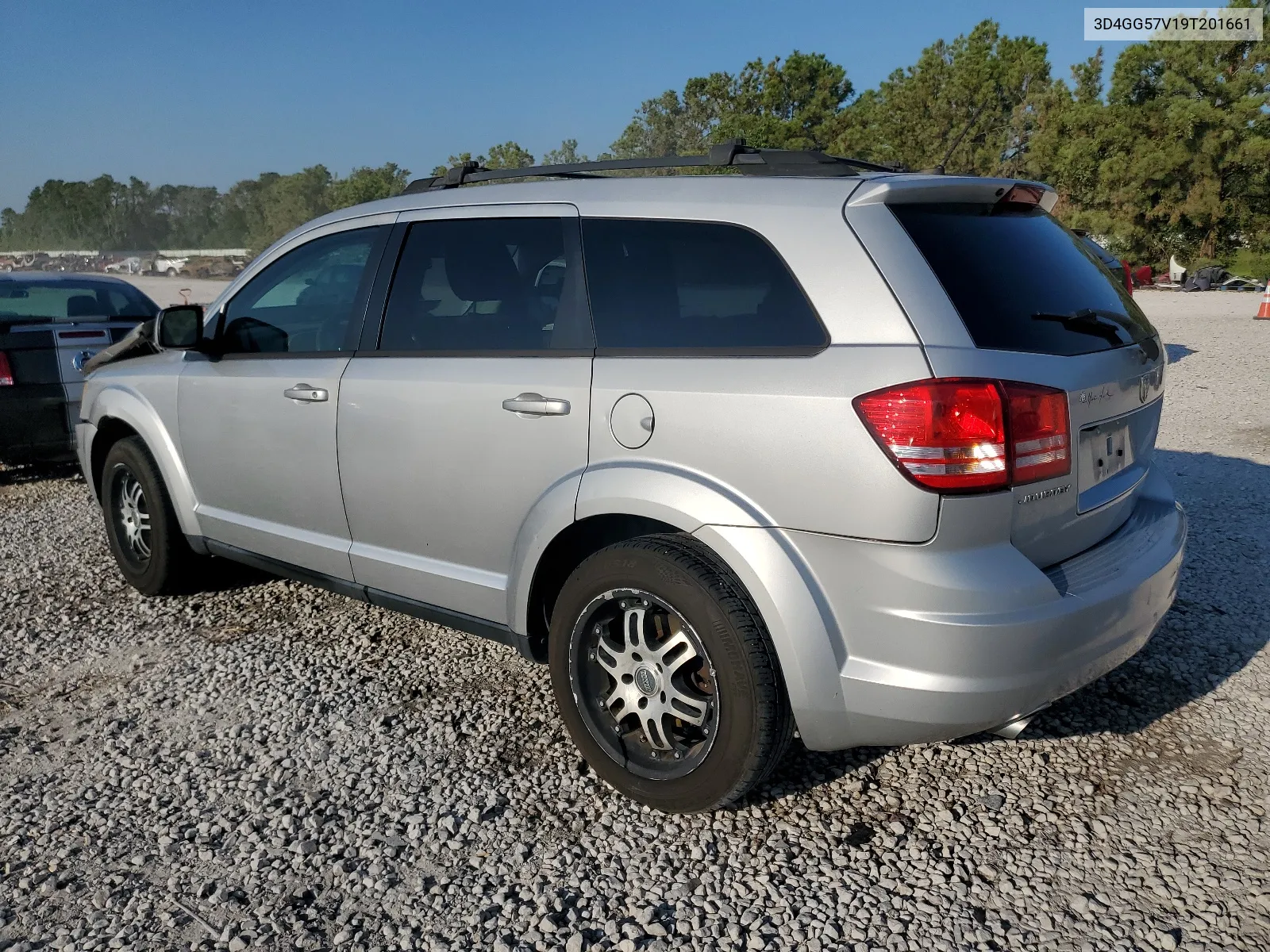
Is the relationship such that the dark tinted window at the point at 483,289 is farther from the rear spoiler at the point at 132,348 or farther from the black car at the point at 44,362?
the black car at the point at 44,362

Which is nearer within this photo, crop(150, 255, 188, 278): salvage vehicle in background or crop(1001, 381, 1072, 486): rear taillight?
crop(1001, 381, 1072, 486): rear taillight

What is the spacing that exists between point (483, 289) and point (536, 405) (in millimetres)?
630

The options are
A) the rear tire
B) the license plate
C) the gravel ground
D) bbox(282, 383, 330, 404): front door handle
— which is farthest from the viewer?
the rear tire

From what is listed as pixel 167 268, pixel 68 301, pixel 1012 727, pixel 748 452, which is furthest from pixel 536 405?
pixel 167 268

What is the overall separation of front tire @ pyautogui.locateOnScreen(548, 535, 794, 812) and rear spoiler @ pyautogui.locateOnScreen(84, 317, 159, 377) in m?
2.84

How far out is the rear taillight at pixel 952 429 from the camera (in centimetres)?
239

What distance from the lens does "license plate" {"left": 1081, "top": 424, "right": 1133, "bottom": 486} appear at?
271cm

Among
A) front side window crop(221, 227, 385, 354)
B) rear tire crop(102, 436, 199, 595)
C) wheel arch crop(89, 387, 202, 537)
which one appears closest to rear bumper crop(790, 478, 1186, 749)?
front side window crop(221, 227, 385, 354)

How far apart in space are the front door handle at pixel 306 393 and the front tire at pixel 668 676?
1.38 meters

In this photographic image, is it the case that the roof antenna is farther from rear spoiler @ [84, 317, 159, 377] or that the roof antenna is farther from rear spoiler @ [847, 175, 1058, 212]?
rear spoiler @ [84, 317, 159, 377]

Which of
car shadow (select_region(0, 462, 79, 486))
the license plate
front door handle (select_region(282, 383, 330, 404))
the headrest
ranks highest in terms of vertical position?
the headrest

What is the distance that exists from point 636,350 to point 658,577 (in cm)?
70

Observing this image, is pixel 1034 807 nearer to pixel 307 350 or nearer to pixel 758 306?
pixel 758 306

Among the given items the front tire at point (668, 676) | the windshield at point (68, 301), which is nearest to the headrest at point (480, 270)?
the front tire at point (668, 676)
